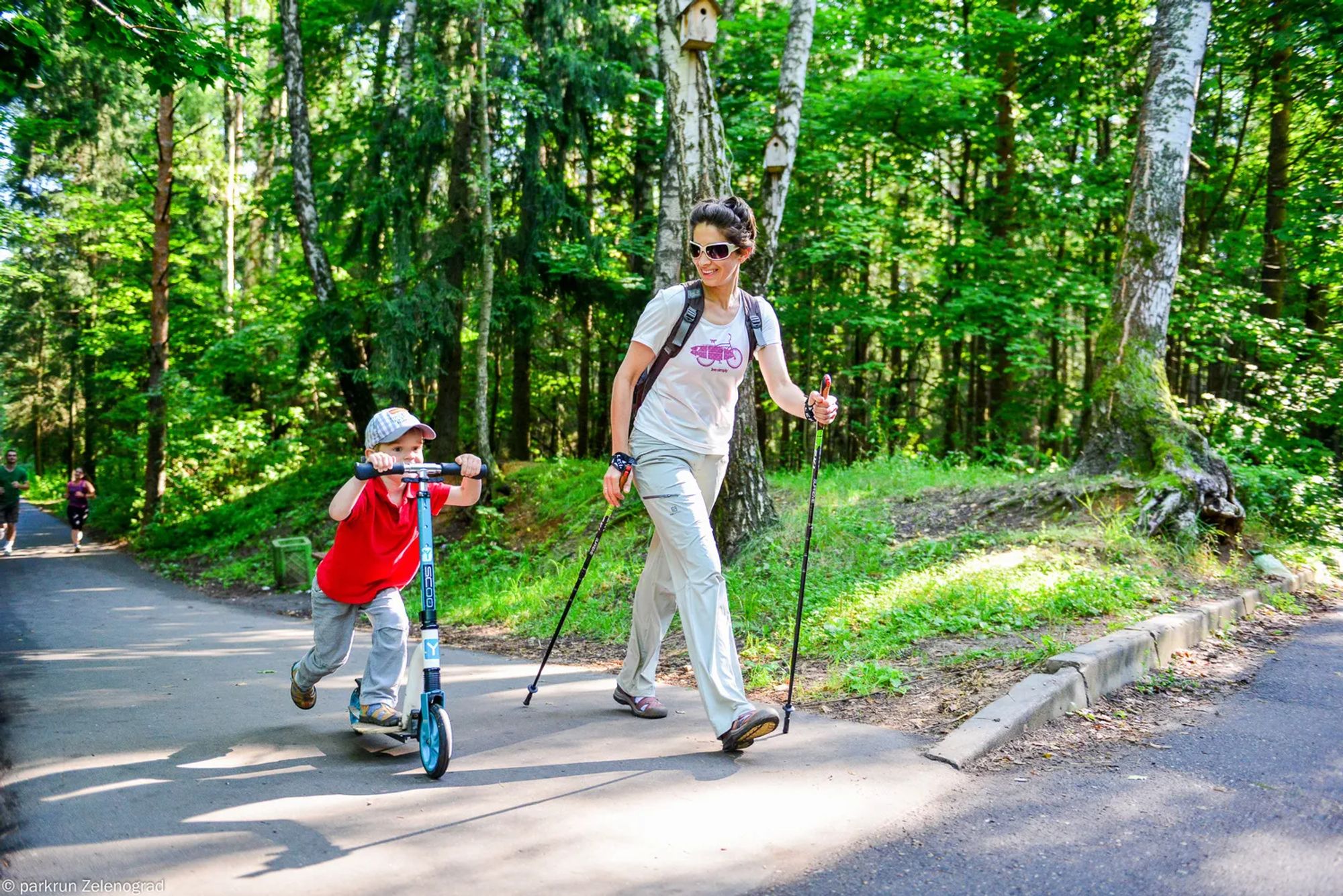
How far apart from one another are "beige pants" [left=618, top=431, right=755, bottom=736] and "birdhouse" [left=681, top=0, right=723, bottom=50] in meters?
4.65

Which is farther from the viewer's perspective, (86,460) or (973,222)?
(86,460)

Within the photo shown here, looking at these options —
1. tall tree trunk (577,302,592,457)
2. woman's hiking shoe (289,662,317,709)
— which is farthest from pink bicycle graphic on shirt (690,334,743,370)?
tall tree trunk (577,302,592,457)

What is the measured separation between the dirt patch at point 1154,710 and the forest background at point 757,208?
15.3ft

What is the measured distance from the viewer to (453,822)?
3.44m

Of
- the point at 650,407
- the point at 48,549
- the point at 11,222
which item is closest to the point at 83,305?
the point at 48,549

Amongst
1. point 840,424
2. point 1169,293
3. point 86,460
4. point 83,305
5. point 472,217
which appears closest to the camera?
point 1169,293

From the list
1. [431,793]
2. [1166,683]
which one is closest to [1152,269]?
[1166,683]

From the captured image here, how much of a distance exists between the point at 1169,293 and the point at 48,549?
2336 centimetres

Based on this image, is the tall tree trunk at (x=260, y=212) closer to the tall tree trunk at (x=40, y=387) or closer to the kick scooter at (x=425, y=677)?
the tall tree trunk at (x=40, y=387)

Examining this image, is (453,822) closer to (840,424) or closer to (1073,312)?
(1073,312)

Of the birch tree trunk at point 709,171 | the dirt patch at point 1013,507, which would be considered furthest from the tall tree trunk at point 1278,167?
the birch tree trunk at point 709,171

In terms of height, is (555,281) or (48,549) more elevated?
(555,281)

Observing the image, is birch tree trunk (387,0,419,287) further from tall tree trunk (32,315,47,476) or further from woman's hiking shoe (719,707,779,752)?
tall tree trunk (32,315,47,476)

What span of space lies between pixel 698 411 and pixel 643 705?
5.41 feet
